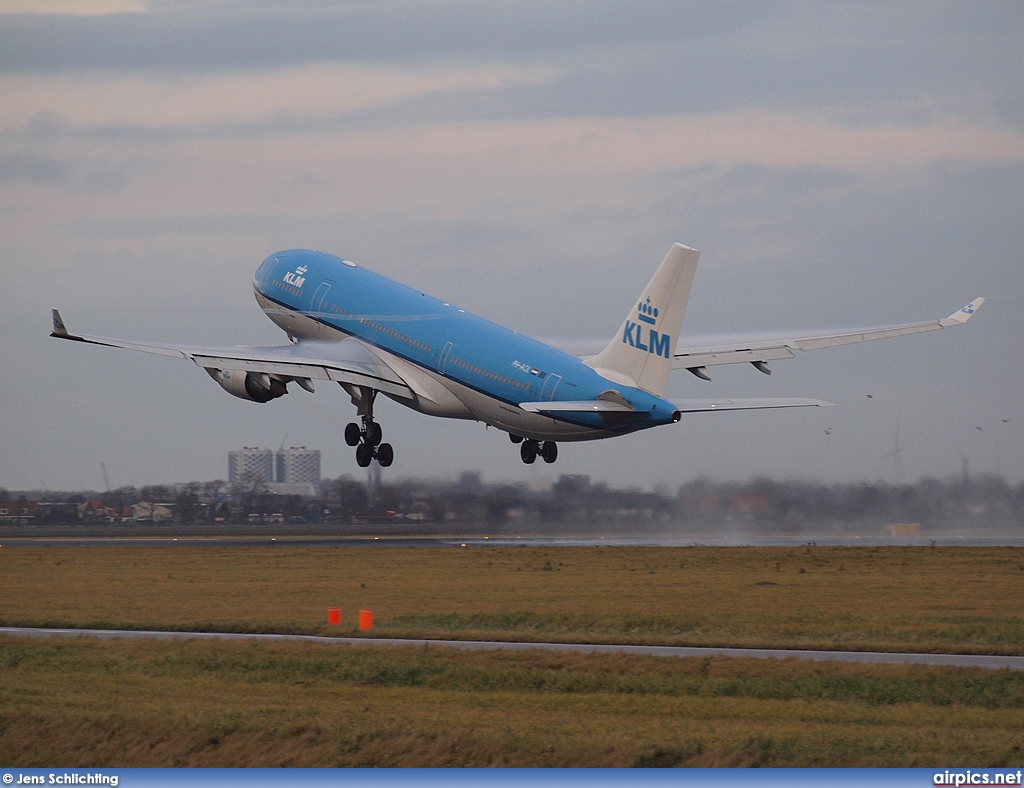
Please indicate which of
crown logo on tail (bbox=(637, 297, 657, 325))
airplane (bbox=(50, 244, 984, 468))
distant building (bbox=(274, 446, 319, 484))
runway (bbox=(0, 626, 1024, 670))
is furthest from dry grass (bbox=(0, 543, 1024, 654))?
distant building (bbox=(274, 446, 319, 484))

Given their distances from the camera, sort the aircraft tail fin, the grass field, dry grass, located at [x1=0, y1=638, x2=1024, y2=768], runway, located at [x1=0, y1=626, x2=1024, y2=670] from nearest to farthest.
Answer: dry grass, located at [x1=0, y1=638, x2=1024, y2=768] → the grass field → runway, located at [x1=0, y1=626, x2=1024, y2=670] → the aircraft tail fin

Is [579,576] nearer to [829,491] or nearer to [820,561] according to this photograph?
[820,561]

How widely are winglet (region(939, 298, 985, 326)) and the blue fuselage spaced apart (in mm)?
11406

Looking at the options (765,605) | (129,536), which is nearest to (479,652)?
(765,605)

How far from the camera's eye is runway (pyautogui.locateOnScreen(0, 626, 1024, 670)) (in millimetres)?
42906

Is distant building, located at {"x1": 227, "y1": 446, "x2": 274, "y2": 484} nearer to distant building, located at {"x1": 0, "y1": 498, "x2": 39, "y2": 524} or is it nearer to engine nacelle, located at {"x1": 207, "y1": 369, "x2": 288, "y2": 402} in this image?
distant building, located at {"x1": 0, "y1": 498, "x2": 39, "y2": 524}

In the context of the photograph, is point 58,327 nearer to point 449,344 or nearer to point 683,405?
point 449,344

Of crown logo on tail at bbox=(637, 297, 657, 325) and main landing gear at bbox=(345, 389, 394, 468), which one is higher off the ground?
crown logo on tail at bbox=(637, 297, 657, 325)

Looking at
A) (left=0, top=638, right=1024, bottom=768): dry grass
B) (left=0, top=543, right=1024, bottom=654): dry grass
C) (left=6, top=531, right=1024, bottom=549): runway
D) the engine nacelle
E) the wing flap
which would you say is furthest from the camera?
(left=6, top=531, right=1024, bottom=549): runway

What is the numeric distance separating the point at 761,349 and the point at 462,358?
1221cm

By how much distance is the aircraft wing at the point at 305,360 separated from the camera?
6031cm

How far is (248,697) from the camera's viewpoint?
38469 mm

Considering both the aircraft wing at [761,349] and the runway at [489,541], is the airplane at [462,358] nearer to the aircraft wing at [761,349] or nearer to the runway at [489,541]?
the aircraft wing at [761,349]

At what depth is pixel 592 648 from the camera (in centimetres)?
4588
